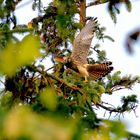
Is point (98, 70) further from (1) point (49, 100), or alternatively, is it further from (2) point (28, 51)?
(2) point (28, 51)

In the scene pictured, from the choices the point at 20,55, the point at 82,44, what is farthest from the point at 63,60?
the point at 20,55

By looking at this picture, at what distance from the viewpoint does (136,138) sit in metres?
1.60

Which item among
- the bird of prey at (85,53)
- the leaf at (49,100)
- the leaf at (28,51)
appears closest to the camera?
the leaf at (28,51)

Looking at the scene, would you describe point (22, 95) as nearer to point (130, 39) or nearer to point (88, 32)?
point (130, 39)

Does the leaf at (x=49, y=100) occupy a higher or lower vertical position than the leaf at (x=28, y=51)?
lower

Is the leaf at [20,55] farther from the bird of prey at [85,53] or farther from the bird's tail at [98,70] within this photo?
the bird's tail at [98,70]

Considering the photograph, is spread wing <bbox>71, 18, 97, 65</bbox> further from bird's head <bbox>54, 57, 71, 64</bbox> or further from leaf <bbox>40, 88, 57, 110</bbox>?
leaf <bbox>40, 88, 57, 110</bbox>

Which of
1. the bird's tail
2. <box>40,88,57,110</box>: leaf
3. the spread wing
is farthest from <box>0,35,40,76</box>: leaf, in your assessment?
the bird's tail

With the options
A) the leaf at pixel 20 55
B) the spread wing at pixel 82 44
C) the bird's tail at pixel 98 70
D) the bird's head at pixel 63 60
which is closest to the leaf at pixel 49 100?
the leaf at pixel 20 55

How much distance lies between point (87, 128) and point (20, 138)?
791 mm

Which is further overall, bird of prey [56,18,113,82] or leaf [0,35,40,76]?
bird of prey [56,18,113,82]

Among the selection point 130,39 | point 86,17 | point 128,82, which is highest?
point 86,17

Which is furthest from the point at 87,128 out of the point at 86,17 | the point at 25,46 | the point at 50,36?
the point at 86,17

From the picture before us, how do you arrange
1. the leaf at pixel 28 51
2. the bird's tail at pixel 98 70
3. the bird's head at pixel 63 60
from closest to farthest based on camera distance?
the leaf at pixel 28 51 < the bird's head at pixel 63 60 < the bird's tail at pixel 98 70
